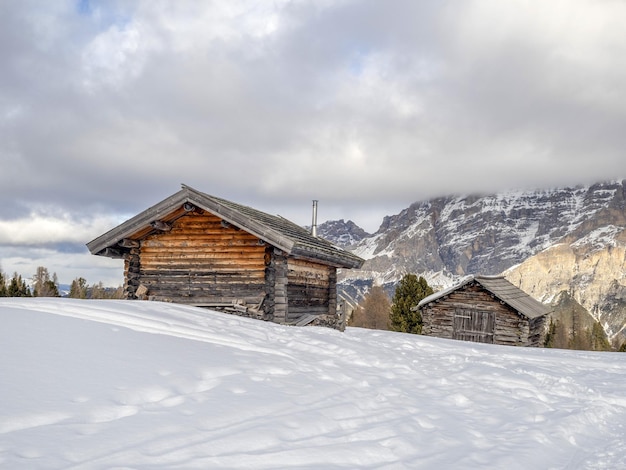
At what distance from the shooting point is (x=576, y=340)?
8094 cm

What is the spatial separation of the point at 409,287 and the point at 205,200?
2878 cm

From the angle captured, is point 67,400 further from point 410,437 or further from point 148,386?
point 410,437

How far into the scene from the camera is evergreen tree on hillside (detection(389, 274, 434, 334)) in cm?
3741

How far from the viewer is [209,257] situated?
13445 mm

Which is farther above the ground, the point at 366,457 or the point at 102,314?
the point at 102,314

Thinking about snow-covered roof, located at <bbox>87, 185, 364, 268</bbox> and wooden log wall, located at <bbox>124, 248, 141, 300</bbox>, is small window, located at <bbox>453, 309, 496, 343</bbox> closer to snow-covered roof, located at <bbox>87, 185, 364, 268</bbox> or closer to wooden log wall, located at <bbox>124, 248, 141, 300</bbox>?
snow-covered roof, located at <bbox>87, 185, 364, 268</bbox>

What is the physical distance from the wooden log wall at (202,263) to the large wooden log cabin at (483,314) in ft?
52.1

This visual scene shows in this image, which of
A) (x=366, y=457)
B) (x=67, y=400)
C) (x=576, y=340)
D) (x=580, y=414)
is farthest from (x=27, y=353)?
(x=576, y=340)

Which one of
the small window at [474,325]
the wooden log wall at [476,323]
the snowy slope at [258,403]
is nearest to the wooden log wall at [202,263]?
the snowy slope at [258,403]

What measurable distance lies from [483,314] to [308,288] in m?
15.4

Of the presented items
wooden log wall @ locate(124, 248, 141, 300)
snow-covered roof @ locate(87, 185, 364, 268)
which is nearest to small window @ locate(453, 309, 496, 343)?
snow-covered roof @ locate(87, 185, 364, 268)

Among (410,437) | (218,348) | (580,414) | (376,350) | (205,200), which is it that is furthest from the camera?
(205,200)

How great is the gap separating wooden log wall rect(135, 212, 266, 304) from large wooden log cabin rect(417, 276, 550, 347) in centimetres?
1588

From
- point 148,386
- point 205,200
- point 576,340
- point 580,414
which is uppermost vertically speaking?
point 205,200
